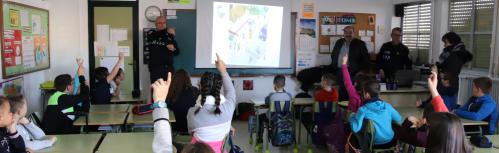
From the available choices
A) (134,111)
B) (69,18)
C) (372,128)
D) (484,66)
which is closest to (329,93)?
(372,128)

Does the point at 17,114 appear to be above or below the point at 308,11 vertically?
below

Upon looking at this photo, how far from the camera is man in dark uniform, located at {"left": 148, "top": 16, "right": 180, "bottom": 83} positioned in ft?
23.2

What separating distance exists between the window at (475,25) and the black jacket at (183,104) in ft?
14.5

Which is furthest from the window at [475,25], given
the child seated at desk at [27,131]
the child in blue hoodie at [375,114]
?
the child seated at desk at [27,131]

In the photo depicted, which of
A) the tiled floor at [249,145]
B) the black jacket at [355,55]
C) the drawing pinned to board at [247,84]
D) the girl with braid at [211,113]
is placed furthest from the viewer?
the drawing pinned to board at [247,84]

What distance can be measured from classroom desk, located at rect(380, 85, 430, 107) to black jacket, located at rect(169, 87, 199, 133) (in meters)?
3.26

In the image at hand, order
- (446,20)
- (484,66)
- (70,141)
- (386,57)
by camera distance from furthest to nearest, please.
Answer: (386,57)
(446,20)
(484,66)
(70,141)

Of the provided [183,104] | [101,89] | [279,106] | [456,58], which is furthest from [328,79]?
[101,89]

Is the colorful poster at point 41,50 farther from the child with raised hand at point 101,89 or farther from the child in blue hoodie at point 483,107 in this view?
the child in blue hoodie at point 483,107

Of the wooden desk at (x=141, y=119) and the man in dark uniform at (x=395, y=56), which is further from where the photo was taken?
the man in dark uniform at (x=395, y=56)

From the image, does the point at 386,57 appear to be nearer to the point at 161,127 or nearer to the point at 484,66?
the point at 484,66

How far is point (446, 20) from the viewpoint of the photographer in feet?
23.3

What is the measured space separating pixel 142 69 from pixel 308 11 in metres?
3.05

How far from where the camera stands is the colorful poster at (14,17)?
5223mm
